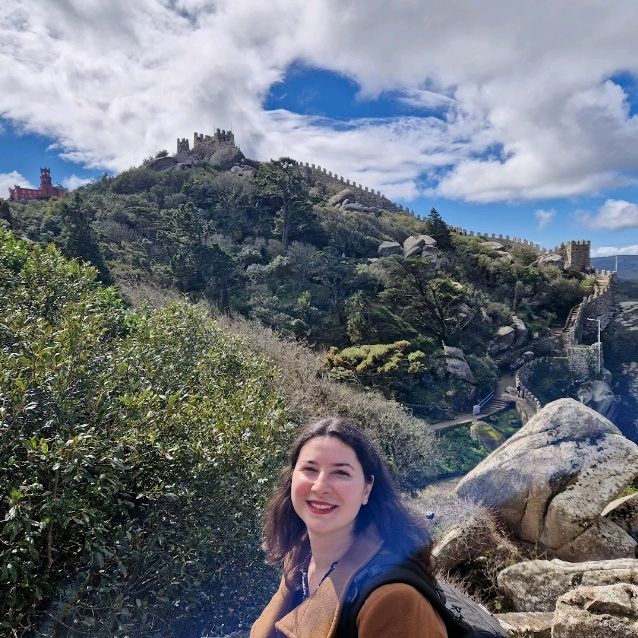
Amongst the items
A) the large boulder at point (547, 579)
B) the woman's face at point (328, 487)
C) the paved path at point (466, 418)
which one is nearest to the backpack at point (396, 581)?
the woman's face at point (328, 487)

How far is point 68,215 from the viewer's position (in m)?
22.5

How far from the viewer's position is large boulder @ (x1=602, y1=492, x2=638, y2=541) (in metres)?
5.69

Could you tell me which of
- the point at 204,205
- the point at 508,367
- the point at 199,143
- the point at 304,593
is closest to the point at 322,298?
the point at 508,367

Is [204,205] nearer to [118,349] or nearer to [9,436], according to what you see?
[118,349]

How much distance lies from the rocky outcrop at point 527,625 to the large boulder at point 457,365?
66.6 feet

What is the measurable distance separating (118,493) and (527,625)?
3585mm

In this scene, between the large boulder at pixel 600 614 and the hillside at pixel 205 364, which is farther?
the hillside at pixel 205 364

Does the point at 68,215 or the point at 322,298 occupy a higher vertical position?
the point at 68,215

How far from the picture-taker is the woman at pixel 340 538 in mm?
1283

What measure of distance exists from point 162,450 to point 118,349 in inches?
86.2

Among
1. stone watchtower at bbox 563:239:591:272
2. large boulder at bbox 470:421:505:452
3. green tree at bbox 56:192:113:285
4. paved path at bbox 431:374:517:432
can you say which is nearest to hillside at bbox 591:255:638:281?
stone watchtower at bbox 563:239:591:272

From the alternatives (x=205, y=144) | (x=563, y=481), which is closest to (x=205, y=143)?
(x=205, y=144)

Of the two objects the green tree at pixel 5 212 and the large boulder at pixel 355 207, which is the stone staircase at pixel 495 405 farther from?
the green tree at pixel 5 212

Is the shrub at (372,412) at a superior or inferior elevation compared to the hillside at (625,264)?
inferior
